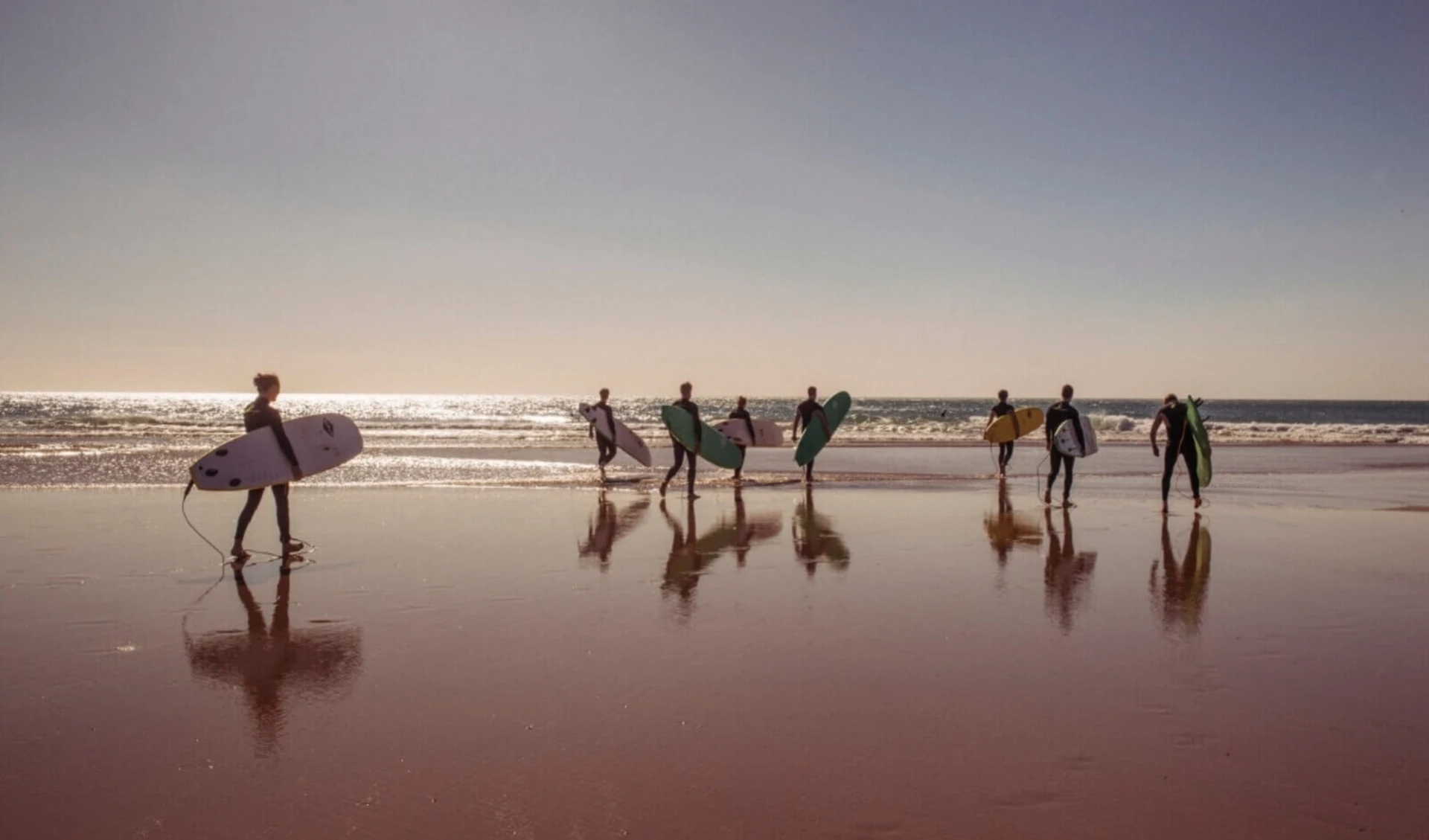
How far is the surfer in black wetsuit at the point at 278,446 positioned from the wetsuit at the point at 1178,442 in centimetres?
1117

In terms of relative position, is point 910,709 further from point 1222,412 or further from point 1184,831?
point 1222,412

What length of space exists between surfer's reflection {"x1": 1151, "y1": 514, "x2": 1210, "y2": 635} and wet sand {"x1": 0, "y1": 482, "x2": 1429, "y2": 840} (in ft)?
0.16

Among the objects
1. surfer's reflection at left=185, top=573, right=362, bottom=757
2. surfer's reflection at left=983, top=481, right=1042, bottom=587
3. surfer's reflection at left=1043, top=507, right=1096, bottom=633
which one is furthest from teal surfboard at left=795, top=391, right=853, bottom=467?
surfer's reflection at left=185, top=573, right=362, bottom=757

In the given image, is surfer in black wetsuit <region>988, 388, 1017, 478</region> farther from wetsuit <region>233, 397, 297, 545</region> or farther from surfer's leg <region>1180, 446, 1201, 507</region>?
wetsuit <region>233, 397, 297, 545</region>

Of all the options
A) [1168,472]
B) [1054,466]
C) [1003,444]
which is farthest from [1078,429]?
[1003,444]

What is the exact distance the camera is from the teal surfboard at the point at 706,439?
15.0m

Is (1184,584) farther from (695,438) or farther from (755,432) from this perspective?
(755,432)

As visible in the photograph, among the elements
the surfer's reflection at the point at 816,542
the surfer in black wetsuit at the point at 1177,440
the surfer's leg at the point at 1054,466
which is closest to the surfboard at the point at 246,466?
the surfer's reflection at the point at 816,542

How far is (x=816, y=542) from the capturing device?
10.1m

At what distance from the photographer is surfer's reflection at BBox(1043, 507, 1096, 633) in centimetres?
684

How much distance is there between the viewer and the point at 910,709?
15.4 feet

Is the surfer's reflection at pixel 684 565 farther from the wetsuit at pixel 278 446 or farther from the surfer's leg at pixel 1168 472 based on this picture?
the surfer's leg at pixel 1168 472

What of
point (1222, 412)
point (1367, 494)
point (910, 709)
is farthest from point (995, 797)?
point (1222, 412)

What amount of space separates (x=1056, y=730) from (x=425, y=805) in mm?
2903
